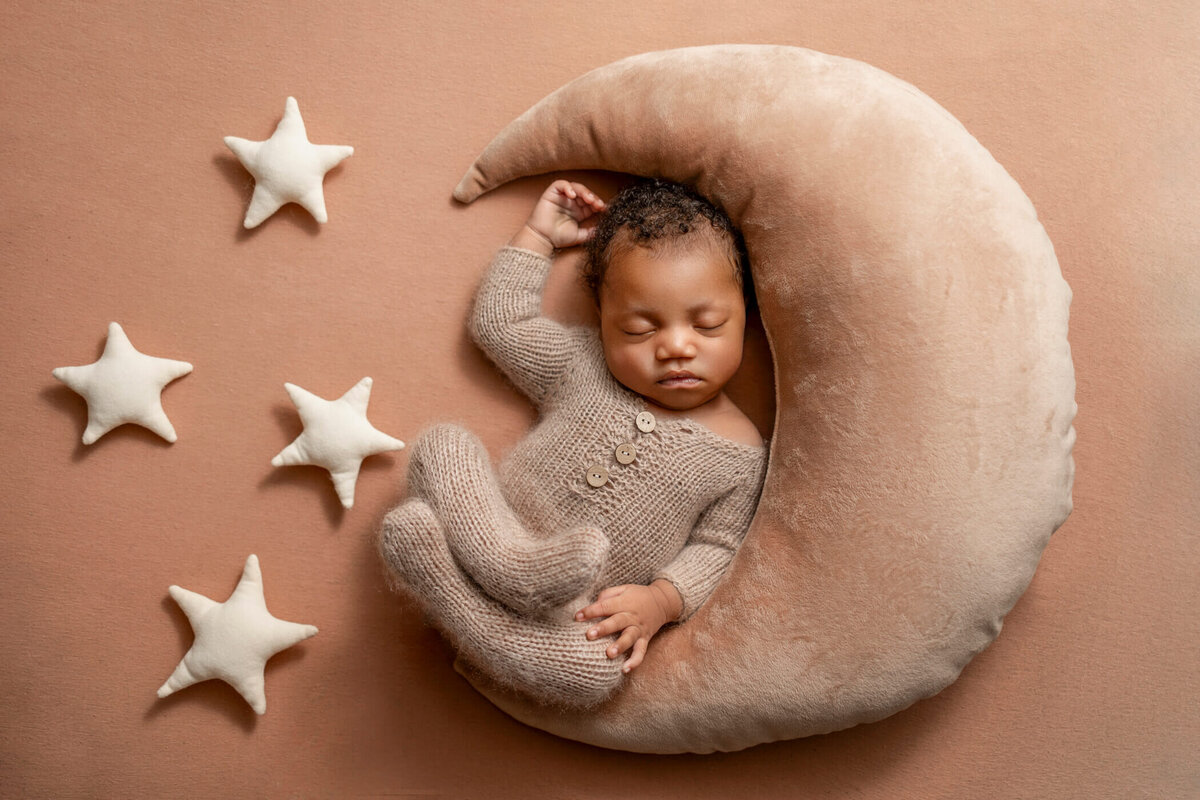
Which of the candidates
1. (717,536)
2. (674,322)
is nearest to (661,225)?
(674,322)

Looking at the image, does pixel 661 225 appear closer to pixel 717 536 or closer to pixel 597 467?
pixel 597 467

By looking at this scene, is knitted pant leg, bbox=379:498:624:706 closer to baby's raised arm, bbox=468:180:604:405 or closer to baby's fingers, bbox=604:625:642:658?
baby's fingers, bbox=604:625:642:658

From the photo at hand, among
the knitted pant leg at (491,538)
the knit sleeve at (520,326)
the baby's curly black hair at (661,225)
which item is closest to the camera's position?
the knitted pant leg at (491,538)

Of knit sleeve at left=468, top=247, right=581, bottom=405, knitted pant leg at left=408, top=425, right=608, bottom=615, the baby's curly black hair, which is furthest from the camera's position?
knit sleeve at left=468, top=247, right=581, bottom=405

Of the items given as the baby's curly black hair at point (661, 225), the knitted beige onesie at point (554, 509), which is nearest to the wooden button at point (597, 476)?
the knitted beige onesie at point (554, 509)

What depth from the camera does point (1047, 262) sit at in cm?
112

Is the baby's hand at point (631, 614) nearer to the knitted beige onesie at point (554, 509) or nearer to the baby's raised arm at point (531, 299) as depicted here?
the knitted beige onesie at point (554, 509)

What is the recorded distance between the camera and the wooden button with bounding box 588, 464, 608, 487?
4.00 feet

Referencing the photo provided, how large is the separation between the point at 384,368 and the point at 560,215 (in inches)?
15.0

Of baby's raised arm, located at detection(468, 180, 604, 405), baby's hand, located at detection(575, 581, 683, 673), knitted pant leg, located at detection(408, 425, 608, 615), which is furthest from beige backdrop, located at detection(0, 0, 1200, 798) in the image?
baby's hand, located at detection(575, 581, 683, 673)

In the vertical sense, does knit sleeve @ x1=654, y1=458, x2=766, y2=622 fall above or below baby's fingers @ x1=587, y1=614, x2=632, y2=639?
above

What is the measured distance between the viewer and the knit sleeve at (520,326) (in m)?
Answer: 1.29

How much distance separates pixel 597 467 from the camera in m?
1.23

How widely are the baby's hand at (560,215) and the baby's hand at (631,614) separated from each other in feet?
1.82
